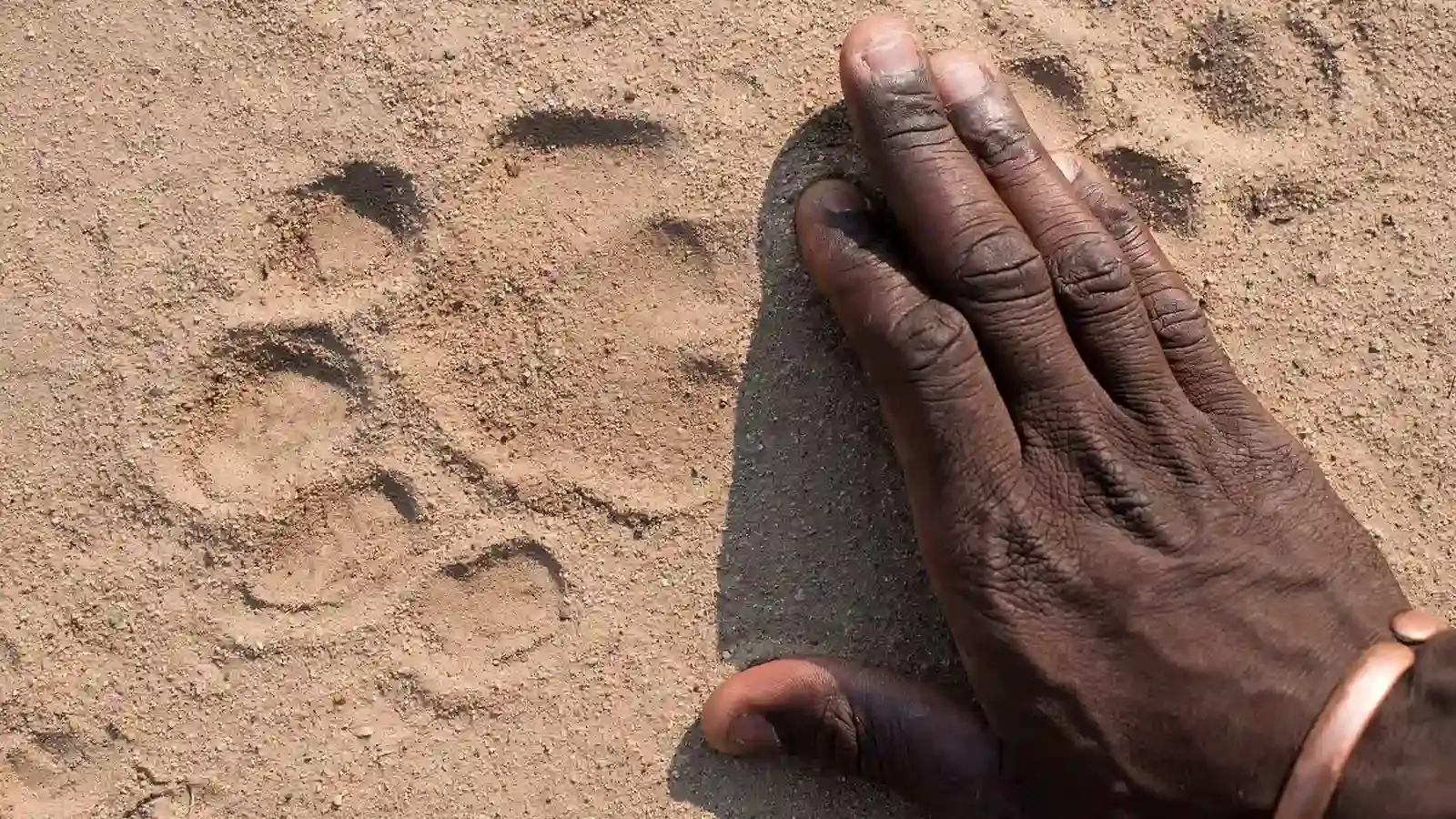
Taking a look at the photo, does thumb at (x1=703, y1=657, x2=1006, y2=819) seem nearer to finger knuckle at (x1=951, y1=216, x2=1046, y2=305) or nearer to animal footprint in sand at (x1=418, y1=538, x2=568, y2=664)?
→ animal footprint in sand at (x1=418, y1=538, x2=568, y2=664)

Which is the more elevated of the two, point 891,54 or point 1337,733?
point 891,54

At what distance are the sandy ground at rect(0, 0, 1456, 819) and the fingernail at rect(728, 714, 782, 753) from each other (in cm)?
9

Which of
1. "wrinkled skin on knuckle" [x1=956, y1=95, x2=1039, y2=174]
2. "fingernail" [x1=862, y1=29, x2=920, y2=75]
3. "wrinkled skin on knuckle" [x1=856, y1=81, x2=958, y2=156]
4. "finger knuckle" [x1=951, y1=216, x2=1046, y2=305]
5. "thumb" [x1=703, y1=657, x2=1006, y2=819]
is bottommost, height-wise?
"thumb" [x1=703, y1=657, x2=1006, y2=819]

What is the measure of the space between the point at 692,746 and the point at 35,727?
111cm

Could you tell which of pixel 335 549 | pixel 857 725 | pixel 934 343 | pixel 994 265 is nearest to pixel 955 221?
pixel 994 265

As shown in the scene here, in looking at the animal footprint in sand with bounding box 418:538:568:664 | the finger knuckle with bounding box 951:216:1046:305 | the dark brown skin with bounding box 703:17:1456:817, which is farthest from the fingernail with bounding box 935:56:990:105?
the animal footprint in sand with bounding box 418:538:568:664

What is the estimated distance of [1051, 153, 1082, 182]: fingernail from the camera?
183cm

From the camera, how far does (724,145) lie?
1.87 metres

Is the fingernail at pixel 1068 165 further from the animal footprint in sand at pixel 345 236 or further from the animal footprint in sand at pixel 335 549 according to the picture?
the animal footprint in sand at pixel 335 549

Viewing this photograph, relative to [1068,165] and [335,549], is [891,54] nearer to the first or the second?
[1068,165]

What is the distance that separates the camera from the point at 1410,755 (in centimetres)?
138

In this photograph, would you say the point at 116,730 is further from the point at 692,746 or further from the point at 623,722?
the point at 692,746

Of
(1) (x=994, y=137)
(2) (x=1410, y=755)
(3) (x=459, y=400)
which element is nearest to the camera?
(2) (x=1410, y=755)

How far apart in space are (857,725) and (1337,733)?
0.69 m
